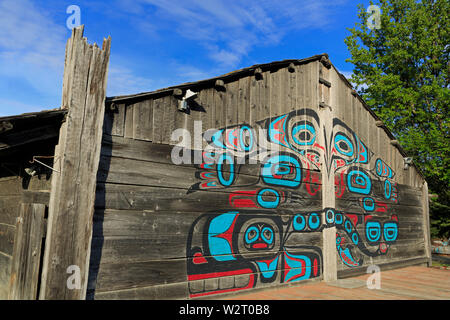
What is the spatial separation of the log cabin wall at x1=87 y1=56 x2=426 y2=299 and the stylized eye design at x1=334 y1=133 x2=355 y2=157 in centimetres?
3

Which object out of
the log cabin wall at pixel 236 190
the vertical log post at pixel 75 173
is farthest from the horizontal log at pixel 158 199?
the vertical log post at pixel 75 173

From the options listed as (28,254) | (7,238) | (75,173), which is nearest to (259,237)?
(75,173)

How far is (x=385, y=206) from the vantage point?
970cm

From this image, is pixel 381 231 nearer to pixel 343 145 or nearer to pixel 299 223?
pixel 343 145

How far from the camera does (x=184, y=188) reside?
5.33 m

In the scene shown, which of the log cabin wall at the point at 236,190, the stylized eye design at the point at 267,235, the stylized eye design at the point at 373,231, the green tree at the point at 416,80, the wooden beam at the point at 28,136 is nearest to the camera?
the wooden beam at the point at 28,136

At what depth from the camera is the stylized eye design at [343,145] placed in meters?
8.34

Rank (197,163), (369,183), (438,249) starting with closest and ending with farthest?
1. (197,163)
2. (369,183)
3. (438,249)

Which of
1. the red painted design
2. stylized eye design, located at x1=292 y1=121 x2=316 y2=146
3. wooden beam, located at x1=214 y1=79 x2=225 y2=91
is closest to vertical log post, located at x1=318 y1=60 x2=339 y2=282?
stylized eye design, located at x1=292 y1=121 x2=316 y2=146

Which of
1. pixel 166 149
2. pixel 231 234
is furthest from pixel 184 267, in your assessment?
pixel 166 149

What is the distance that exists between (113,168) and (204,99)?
1.90m

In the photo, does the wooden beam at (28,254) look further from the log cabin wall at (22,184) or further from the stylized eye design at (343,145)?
the stylized eye design at (343,145)

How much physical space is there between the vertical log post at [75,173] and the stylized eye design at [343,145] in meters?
5.59
